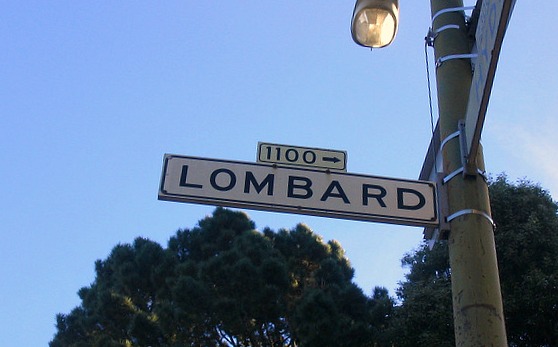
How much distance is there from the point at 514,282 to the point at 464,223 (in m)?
10.6

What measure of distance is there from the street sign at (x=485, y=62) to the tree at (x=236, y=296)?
12.0m

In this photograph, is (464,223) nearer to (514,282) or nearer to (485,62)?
(485,62)

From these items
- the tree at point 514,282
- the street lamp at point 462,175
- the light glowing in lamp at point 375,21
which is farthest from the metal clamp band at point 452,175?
the tree at point 514,282

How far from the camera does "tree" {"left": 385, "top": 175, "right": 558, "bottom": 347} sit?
41.3 feet

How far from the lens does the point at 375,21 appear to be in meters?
3.95

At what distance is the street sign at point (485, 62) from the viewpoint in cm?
265

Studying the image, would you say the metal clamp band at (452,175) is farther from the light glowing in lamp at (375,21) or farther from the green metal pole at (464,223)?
the light glowing in lamp at (375,21)

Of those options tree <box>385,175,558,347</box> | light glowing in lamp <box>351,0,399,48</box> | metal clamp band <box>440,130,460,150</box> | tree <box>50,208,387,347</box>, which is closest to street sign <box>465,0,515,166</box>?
A: metal clamp band <box>440,130,460,150</box>

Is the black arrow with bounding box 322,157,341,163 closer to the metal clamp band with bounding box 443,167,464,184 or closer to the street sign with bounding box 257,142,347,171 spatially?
the street sign with bounding box 257,142,347,171

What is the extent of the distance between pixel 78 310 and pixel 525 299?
41.6 ft

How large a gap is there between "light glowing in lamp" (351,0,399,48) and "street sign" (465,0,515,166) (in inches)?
32.4

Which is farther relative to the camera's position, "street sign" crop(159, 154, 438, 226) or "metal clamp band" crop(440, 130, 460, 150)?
"street sign" crop(159, 154, 438, 226)

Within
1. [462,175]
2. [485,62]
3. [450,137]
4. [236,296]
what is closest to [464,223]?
[462,175]

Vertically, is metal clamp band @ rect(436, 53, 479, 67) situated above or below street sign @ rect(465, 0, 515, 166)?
above
